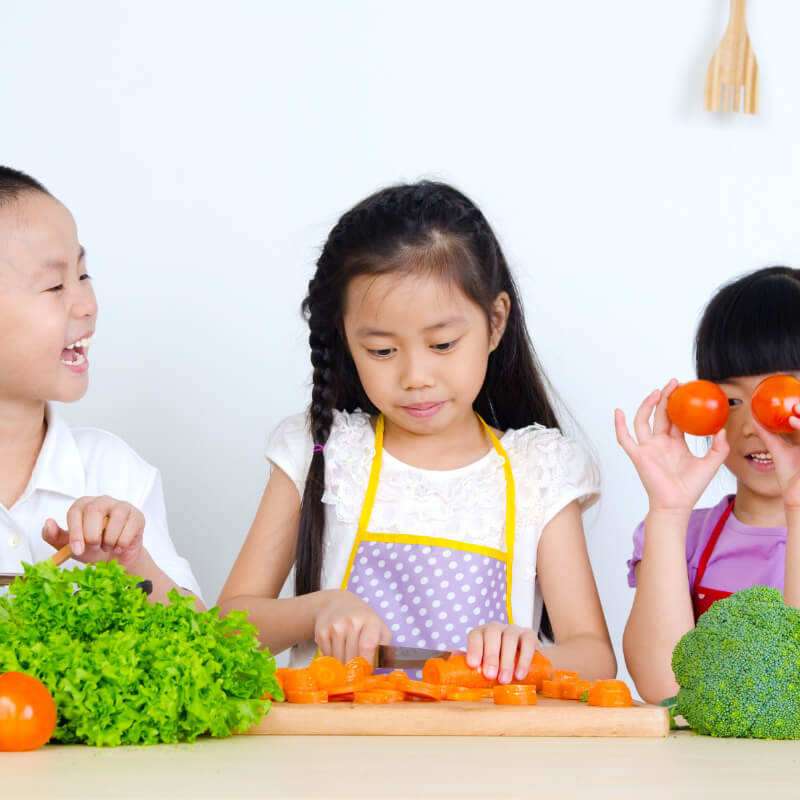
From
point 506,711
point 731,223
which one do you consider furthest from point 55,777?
point 731,223

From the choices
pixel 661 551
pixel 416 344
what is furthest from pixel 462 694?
pixel 416 344

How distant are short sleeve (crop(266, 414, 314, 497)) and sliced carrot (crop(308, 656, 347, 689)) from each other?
0.74 m

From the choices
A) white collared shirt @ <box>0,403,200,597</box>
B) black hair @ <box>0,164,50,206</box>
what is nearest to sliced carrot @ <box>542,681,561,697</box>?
white collared shirt @ <box>0,403,200,597</box>

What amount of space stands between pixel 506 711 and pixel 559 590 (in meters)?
0.75

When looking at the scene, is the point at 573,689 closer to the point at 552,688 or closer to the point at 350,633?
the point at 552,688

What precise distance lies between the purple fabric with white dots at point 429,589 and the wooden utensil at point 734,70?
1242mm

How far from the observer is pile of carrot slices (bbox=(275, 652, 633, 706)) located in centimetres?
109

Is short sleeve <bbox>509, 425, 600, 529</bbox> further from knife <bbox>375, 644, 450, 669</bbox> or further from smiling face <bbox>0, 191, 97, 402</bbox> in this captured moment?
smiling face <bbox>0, 191, 97, 402</bbox>

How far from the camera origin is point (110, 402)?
242 cm

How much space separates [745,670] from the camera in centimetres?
103

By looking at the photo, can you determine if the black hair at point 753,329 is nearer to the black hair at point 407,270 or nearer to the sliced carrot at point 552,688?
the black hair at point 407,270

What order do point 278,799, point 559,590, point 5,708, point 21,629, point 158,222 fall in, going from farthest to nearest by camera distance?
point 158,222 → point 559,590 → point 21,629 → point 5,708 → point 278,799

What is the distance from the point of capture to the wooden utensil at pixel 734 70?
243 centimetres

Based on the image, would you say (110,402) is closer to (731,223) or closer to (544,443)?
(544,443)
